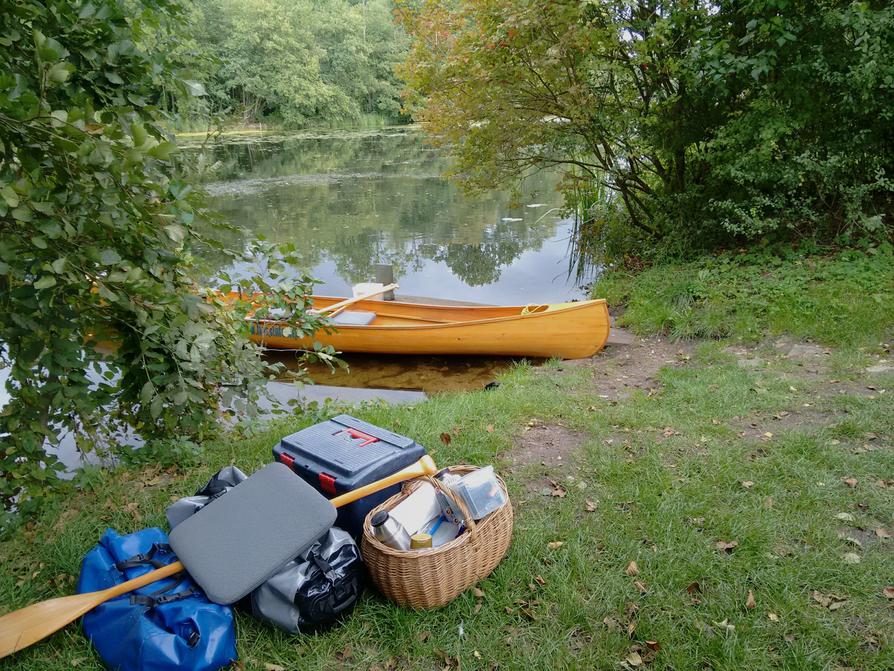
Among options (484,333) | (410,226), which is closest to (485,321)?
(484,333)

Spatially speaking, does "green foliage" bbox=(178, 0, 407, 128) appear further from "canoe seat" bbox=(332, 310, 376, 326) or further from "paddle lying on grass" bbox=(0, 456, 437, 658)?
"paddle lying on grass" bbox=(0, 456, 437, 658)

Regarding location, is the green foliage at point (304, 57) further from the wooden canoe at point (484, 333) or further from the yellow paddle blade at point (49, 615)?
the yellow paddle blade at point (49, 615)

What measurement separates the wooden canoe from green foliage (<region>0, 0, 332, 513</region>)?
3.06 m

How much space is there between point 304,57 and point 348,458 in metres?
41.0

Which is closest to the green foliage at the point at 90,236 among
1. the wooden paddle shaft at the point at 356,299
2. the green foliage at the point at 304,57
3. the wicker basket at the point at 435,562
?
the wicker basket at the point at 435,562

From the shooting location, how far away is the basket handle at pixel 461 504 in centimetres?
228

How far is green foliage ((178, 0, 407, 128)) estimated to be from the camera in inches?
1411

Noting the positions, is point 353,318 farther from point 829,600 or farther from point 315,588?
point 829,600

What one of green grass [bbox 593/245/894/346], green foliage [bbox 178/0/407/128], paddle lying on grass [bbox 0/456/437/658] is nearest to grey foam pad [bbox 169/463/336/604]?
paddle lying on grass [bbox 0/456/437/658]

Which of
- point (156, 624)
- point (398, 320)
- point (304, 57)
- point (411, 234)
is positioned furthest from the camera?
point (304, 57)

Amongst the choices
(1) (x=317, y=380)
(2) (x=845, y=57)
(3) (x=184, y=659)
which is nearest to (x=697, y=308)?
(2) (x=845, y=57)

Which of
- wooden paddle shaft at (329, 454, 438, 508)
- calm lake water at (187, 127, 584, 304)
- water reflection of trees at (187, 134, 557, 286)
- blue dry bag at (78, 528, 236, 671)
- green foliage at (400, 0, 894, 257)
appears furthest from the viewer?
water reflection of trees at (187, 134, 557, 286)

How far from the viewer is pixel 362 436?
2.79 meters

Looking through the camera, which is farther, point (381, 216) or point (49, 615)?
point (381, 216)
